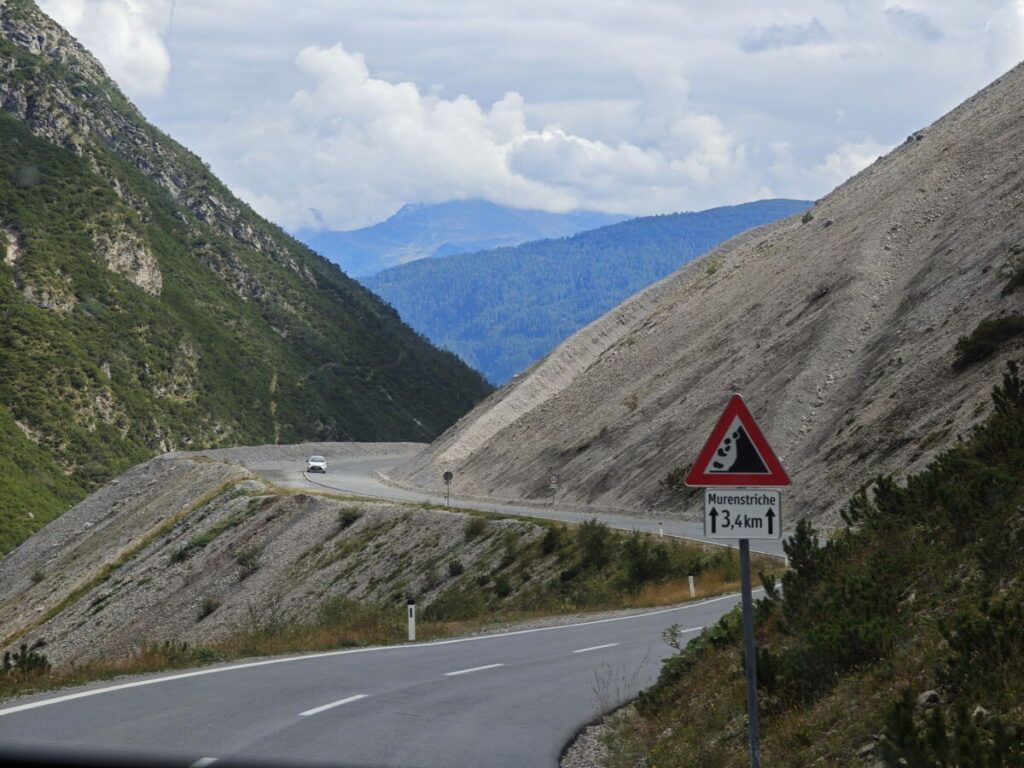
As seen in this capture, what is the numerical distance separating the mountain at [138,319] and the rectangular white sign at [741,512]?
71.1m

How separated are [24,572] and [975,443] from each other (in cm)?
5464

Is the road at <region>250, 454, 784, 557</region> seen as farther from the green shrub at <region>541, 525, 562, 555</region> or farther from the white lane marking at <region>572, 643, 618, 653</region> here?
the white lane marking at <region>572, 643, 618, 653</region>

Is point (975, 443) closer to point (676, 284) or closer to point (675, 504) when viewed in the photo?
point (675, 504)

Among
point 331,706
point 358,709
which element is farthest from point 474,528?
point 358,709

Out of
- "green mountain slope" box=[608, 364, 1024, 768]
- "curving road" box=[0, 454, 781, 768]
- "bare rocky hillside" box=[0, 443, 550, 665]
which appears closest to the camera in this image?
"green mountain slope" box=[608, 364, 1024, 768]

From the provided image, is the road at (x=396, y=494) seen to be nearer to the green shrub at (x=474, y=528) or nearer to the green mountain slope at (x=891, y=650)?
the green shrub at (x=474, y=528)

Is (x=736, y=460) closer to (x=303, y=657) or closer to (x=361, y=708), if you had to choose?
(x=361, y=708)

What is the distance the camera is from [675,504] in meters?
41.4

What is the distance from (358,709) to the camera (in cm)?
1131

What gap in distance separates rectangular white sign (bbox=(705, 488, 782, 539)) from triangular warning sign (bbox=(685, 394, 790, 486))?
7 cm

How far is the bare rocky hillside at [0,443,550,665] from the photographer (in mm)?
33938

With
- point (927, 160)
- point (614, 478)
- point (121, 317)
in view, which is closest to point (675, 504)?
point (614, 478)

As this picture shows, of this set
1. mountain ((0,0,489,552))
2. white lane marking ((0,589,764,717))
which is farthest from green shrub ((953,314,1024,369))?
mountain ((0,0,489,552))

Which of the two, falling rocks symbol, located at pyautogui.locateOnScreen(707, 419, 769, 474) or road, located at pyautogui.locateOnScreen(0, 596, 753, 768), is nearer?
falling rocks symbol, located at pyautogui.locateOnScreen(707, 419, 769, 474)
